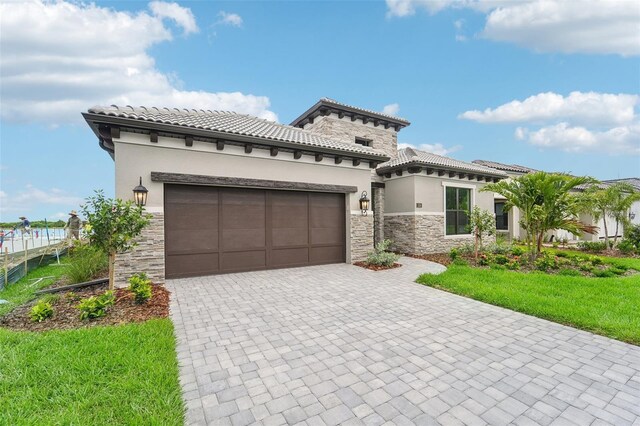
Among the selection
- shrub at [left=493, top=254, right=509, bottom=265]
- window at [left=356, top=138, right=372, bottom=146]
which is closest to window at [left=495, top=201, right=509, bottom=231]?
shrub at [left=493, top=254, right=509, bottom=265]

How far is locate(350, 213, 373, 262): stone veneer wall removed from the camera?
1046cm

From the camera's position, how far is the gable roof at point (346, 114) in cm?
1412

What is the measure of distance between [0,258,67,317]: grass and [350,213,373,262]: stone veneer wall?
896 centimetres

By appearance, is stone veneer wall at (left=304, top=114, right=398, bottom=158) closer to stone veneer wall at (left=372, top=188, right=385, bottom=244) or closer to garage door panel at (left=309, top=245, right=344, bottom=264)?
stone veneer wall at (left=372, top=188, right=385, bottom=244)

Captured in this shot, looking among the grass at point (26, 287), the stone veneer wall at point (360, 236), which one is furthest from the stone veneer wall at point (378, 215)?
the grass at point (26, 287)

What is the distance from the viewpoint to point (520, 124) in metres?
20.2

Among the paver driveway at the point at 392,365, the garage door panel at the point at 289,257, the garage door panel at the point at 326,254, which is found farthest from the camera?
the garage door panel at the point at 326,254

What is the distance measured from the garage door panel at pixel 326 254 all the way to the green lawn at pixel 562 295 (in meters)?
3.48

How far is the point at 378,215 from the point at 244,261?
24.3ft

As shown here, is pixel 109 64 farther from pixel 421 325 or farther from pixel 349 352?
pixel 421 325

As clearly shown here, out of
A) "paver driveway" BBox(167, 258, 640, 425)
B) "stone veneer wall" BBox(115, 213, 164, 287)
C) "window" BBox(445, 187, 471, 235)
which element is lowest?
"paver driveway" BBox(167, 258, 640, 425)

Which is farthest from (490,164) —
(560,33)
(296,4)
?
(296,4)

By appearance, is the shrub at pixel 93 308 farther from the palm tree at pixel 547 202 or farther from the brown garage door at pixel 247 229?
the palm tree at pixel 547 202

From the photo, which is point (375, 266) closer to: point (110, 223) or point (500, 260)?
point (500, 260)
